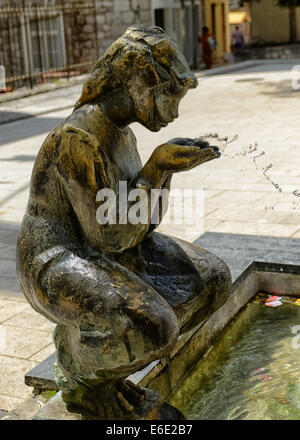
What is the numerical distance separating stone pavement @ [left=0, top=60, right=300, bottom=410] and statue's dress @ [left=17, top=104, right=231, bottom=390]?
4.21 feet

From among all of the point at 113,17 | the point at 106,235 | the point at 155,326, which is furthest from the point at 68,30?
the point at 155,326

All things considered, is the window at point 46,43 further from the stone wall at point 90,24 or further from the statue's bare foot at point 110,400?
the statue's bare foot at point 110,400

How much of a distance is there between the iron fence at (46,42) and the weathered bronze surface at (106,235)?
16.6 metres

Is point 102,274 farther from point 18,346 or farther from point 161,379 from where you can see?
point 18,346

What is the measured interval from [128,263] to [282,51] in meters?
25.1

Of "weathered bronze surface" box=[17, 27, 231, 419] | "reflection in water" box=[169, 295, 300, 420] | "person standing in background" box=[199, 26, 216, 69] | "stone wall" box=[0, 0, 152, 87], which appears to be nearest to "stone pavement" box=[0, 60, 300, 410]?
"reflection in water" box=[169, 295, 300, 420]

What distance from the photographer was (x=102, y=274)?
254 centimetres

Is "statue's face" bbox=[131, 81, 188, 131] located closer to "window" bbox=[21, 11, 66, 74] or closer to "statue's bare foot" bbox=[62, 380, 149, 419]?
"statue's bare foot" bbox=[62, 380, 149, 419]

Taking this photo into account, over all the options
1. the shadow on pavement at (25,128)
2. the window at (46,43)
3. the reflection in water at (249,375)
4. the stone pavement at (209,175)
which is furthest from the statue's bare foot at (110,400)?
the window at (46,43)

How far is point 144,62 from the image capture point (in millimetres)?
2541

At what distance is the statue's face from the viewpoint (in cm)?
Answer: 258
